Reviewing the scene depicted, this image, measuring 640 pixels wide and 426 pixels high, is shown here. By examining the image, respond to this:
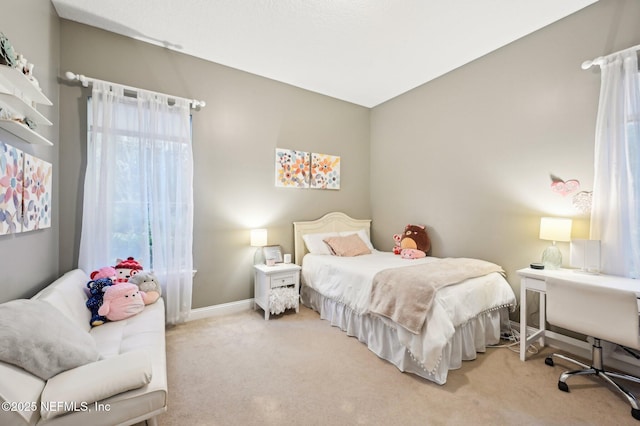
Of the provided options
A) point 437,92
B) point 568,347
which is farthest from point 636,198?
point 437,92

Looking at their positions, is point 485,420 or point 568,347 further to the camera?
point 568,347

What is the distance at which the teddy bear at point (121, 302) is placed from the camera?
6.38 ft

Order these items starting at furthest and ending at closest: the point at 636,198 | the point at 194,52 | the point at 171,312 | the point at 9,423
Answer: the point at 194,52 → the point at 171,312 → the point at 636,198 → the point at 9,423

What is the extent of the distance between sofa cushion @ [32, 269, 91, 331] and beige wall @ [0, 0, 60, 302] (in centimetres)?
16

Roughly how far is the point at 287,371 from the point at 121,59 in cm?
325

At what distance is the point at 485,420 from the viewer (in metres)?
1.56

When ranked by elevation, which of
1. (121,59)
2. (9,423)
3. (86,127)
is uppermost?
(121,59)

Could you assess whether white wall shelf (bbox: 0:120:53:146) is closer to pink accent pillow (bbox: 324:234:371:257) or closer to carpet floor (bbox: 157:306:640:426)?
carpet floor (bbox: 157:306:640:426)

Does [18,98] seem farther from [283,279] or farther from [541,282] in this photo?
[541,282]

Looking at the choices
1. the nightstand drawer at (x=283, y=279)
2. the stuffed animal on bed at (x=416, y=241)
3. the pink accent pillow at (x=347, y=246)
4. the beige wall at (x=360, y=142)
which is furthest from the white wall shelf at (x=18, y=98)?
the stuffed animal on bed at (x=416, y=241)

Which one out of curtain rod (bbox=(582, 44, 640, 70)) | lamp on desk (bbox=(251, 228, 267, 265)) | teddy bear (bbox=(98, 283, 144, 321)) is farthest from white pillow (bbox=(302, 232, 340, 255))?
curtain rod (bbox=(582, 44, 640, 70))

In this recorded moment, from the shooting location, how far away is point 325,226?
3879mm

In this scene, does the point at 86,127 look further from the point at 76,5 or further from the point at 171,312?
the point at 171,312

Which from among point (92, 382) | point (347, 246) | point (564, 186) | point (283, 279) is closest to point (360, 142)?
point (347, 246)
